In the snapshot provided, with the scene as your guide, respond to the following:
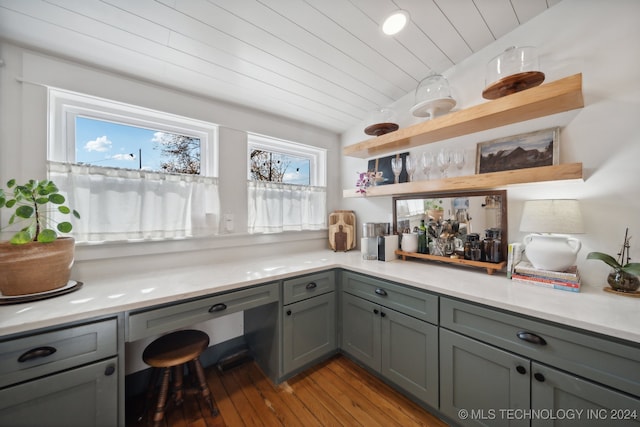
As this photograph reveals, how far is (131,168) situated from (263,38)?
125cm

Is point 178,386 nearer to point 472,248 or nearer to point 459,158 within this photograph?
point 472,248

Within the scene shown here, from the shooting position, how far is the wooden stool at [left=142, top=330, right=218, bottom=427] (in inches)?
49.9

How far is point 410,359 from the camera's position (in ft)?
4.78

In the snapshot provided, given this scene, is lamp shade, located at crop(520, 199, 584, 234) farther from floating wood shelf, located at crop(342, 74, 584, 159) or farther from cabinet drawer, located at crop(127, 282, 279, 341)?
cabinet drawer, located at crop(127, 282, 279, 341)

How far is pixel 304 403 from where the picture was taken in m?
1.49

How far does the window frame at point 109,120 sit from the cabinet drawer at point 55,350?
108cm

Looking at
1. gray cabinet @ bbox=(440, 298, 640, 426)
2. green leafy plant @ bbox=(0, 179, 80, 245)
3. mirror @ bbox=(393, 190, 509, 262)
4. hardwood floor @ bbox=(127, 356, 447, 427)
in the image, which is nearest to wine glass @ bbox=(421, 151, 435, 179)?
mirror @ bbox=(393, 190, 509, 262)

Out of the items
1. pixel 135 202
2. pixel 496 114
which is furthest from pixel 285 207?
pixel 496 114

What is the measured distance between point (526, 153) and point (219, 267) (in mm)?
2301

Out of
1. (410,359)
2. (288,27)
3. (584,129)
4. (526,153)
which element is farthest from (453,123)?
(410,359)

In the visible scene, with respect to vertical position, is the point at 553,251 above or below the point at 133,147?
below

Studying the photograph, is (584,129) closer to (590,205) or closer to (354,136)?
(590,205)

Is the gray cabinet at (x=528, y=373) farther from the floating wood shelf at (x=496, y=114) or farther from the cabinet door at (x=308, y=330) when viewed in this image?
the floating wood shelf at (x=496, y=114)

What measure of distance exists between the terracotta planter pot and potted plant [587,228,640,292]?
272 cm
